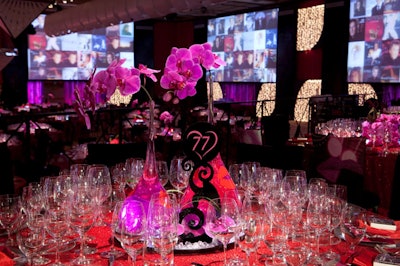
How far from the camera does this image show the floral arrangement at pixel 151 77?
5.36 feet

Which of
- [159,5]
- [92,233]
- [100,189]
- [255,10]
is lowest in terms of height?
[92,233]

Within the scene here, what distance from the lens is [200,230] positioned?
171 centimetres

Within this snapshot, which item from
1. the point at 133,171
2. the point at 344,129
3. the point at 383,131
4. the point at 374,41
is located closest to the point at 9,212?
the point at 133,171

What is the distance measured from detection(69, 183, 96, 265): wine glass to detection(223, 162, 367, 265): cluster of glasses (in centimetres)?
50

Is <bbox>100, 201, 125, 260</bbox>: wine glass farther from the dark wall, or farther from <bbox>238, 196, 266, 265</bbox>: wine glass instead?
the dark wall

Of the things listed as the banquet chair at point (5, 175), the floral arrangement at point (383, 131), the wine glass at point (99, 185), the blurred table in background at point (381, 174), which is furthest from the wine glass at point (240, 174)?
the floral arrangement at point (383, 131)

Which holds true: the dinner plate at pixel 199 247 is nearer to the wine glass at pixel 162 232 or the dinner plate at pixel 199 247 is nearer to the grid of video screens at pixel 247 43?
the wine glass at pixel 162 232

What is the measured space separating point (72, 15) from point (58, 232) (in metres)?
11.1

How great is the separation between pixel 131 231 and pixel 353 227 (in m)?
0.78

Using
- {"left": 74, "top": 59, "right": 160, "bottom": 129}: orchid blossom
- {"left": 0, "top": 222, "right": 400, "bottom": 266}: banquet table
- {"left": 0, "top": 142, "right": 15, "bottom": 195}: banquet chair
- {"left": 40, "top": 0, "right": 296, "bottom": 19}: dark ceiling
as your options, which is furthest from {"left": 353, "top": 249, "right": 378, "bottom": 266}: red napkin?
{"left": 40, "top": 0, "right": 296, "bottom": 19}: dark ceiling

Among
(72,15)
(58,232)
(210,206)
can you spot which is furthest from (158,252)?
(72,15)

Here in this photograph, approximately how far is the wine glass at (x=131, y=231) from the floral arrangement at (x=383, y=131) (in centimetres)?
352

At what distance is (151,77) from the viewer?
1.77 m

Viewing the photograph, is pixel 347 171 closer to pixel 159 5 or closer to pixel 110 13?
pixel 159 5
